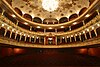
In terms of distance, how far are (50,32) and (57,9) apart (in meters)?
5.69

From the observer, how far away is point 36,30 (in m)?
25.8

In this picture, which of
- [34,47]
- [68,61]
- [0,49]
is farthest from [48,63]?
[34,47]

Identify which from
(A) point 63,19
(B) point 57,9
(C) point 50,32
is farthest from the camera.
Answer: (A) point 63,19

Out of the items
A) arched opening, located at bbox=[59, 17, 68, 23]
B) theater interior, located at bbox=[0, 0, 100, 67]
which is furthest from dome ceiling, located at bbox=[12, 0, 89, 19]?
arched opening, located at bbox=[59, 17, 68, 23]

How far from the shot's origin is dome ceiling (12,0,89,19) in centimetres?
1942

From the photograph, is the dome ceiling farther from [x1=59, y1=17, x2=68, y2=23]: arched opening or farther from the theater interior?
[x1=59, y1=17, x2=68, y2=23]: arched opening

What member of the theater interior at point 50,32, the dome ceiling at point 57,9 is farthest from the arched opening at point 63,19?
the dome ceiling at point 57,9

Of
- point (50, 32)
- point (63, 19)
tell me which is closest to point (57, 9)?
point (63, 19)

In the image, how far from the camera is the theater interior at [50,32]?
10.1 meters

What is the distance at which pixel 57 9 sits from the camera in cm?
2169

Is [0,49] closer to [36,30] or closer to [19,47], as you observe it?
[19,47]

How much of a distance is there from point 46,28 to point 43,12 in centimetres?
418

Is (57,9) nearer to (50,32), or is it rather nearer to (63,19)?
(63,19)

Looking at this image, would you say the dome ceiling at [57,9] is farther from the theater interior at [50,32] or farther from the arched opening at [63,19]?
A: the arched opening at [63,19]
